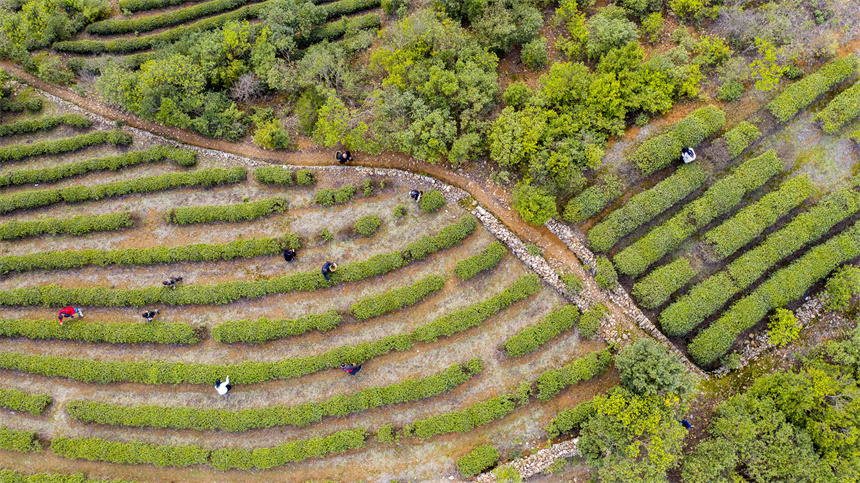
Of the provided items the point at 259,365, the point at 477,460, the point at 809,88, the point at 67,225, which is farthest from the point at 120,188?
the point at 809,88

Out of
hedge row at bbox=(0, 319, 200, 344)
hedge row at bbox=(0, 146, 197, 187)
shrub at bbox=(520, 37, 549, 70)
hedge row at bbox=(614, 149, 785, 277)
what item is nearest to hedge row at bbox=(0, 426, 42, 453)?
hedge row at bbox=(0, 319, 200, 344)

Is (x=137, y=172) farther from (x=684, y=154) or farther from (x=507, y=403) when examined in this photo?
(x=684, y=154)

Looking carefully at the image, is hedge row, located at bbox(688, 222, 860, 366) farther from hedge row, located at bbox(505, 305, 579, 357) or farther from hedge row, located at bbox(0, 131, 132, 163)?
hedge row, located at bbox(0, 131, 132, 163)

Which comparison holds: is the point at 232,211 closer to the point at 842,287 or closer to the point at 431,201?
the point at 431,201

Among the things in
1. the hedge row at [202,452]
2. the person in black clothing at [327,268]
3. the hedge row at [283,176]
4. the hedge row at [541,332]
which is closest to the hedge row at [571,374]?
the hedge row at [541,332]

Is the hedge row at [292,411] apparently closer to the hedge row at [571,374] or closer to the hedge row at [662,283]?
the hedge row at [571,374]

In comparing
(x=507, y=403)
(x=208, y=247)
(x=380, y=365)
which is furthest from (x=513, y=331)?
(x=208, y=247)
